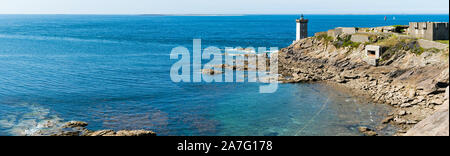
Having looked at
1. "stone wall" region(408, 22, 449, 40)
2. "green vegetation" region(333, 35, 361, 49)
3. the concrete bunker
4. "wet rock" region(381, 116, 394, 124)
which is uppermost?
"stone wall" region(408, 22, 449, 40)

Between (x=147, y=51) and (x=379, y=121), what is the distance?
63.7 metres

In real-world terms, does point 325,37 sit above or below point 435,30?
below

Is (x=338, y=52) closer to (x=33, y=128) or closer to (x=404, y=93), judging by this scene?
(x=404, y=93)

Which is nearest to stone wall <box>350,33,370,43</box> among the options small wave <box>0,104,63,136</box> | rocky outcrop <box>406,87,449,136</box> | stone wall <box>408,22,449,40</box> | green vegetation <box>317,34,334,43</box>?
green vegetation <box>317,34,334,43</box>

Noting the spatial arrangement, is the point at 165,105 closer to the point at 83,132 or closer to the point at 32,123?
the point at 83,132

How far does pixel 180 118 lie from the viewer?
3612 cm

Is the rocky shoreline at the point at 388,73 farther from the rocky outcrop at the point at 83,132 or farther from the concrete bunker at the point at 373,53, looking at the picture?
the rocky outcrop at the point at 83,132

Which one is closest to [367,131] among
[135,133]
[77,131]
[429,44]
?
[135,133]

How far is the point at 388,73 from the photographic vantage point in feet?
157

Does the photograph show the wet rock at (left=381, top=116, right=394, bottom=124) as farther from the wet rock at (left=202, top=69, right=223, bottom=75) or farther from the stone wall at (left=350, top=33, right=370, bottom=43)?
the wet rock at (left=202, top=69, right=223, bottom=75)

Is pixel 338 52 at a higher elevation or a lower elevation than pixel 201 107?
higher

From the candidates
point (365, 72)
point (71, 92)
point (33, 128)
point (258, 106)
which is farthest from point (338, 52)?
point (33, 128)

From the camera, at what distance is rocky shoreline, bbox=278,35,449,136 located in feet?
122

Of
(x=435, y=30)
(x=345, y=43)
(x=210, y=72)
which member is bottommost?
(x=210, y=72)
